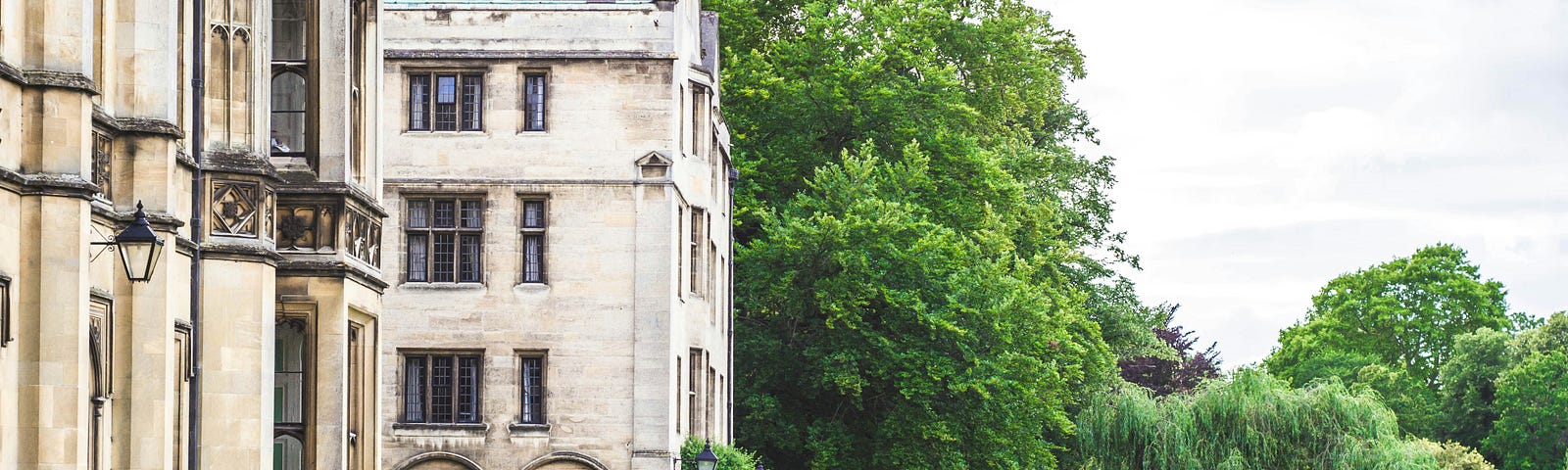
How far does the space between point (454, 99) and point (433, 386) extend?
15.2 ft

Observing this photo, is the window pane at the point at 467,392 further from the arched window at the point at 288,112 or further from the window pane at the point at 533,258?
the arched window at the point at 288,112

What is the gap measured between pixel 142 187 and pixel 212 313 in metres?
2.63

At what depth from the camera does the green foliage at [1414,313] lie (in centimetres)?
9381

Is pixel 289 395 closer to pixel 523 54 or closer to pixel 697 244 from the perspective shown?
pixel 523 54

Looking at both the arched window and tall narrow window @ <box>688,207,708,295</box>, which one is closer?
the arched window

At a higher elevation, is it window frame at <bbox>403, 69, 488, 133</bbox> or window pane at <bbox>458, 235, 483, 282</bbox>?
window frame at <bbox>403, 69, 488, 133</bbox>

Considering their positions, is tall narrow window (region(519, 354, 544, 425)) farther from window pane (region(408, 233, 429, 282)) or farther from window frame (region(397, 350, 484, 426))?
window pane (region(408, 233, 429, 282))

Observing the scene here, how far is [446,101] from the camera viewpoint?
37.7 m

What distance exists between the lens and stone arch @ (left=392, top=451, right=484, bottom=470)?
37094 millimetres

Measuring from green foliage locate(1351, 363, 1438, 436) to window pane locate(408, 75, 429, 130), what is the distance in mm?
56448

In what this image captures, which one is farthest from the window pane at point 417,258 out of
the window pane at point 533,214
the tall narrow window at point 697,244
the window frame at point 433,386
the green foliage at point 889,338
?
the green foliage at point 889,338

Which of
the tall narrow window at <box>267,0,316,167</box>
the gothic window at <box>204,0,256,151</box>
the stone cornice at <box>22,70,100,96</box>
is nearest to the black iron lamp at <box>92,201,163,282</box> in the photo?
the stone cornice at <box>22,70,100,96</box>

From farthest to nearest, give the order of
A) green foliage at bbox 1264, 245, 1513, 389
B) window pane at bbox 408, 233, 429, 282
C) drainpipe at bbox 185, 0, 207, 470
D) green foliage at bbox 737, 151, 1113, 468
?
green foliage at bbox 1264, 245, 1513, 389
green foliage at bbox 737, 151, 1113, 468
window pane at bbox 408, 233, 429, 282
drainpipe at bbox 185, 0, 207, 470

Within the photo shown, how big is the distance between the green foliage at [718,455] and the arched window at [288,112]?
56.0ft
